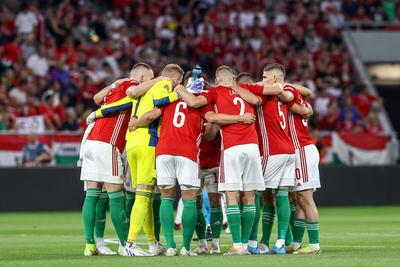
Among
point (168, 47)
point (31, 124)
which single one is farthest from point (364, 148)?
point (31, 124)

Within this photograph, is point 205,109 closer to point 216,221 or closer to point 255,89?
point 255,89

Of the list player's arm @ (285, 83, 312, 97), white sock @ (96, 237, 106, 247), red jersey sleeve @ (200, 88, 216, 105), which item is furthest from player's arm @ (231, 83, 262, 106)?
white sock @ (96, 237, 106, 247)

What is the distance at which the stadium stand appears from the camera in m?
28.8

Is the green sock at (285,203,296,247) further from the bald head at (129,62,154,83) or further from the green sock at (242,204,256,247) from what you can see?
the bald head at (129,62,154,83)

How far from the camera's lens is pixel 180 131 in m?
14.2

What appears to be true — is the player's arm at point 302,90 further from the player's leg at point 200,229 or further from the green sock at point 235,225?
the green sock at point 235,225

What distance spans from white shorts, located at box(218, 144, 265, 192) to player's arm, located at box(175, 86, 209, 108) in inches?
27.3

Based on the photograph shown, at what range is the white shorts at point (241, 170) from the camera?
1409 cm

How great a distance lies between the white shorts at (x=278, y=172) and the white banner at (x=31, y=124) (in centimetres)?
1320

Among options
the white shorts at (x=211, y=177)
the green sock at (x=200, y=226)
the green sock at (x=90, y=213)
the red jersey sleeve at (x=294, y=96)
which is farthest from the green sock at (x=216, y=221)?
the red jersey sleeve at (x=294, y=96)

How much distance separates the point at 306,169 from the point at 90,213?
294 centimetres

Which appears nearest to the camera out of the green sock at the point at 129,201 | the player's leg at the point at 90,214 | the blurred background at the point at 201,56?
the player's leg at the point at 90,214

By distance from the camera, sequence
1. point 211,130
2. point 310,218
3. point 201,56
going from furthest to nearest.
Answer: point 201,56 < point 211,130 < point 310,218

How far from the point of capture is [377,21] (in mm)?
37469
